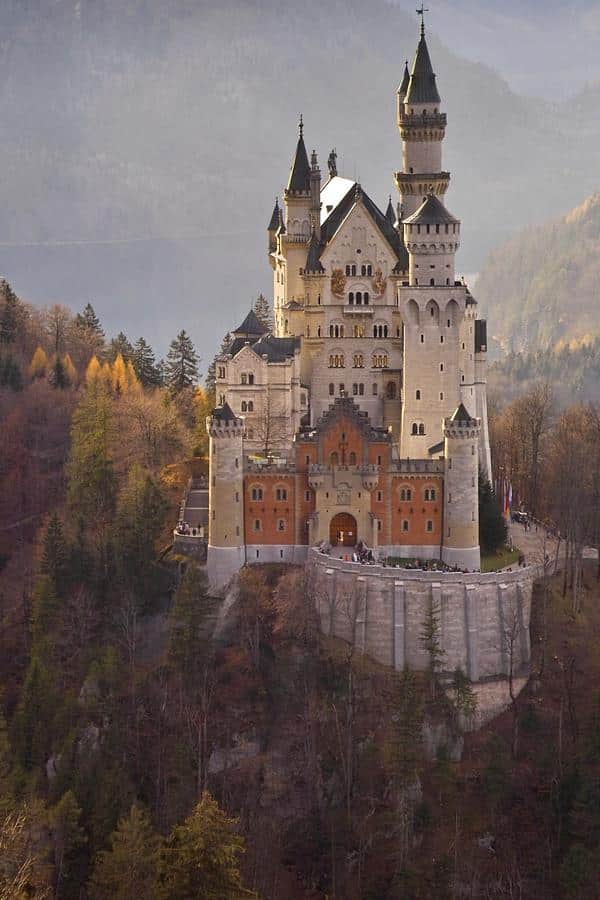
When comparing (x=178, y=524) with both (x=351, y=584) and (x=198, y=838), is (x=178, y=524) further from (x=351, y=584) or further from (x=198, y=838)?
(x=198, y=838)

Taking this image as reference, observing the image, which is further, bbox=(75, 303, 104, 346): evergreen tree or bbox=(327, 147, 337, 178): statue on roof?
bbox=(75, 303, 104, 346): evergreen tree

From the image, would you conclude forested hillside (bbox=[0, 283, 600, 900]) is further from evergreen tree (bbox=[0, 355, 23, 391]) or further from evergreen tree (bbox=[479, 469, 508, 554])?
evergreen tree (bbox=[0, 355, 23, 391])

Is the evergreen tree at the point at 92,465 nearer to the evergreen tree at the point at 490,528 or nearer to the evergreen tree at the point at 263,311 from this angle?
the evergreen tree at the point at 490,528

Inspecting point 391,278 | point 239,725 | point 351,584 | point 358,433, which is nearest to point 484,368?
point 391,278

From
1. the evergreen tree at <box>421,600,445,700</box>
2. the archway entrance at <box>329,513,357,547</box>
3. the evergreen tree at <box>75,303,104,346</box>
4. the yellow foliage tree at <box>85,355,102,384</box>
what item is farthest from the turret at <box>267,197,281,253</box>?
the evergreen tree at <box>421,600,445,700</box>

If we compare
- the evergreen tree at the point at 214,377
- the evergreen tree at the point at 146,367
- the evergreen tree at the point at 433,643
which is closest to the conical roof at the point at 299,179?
the evergreen tree at the point at 214,377
